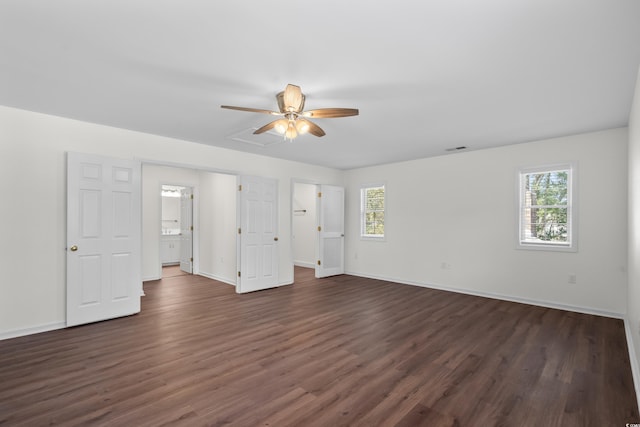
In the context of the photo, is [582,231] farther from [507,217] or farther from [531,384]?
[531,384]

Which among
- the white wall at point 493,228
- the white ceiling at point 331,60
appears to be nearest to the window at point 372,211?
the white wall at point 493,228

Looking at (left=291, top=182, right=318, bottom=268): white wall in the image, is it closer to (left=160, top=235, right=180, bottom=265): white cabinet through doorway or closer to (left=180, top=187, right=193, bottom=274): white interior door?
(left=180, top=187, right=193, bottom=274): white interior door

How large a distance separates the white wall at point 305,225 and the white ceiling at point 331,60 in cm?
490

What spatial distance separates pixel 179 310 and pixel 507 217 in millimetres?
5366

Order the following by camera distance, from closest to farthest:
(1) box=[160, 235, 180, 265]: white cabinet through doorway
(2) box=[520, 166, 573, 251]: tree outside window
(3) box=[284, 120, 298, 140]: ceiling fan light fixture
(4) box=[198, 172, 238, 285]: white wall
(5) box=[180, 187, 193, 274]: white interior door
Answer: (3) box=[284, 120, 298, 140]: ceiling fan light fixture < (2) box=[520, 166, 573, 251]: tree outside window < (4) box=[198, 172, 238, 285]: white wall < (5) box=[180, 187, 193, 274]: white interior door < (1) box=[160, 235, 180, 265]: white cabinet through doorway

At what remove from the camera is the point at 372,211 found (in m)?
7.14

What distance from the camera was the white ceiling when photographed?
1.85 meters

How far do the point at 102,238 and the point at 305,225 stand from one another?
5484mm

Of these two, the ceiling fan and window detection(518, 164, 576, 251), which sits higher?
the ceiling fan

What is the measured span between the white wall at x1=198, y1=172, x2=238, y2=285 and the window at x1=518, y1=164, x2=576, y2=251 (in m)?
5.13

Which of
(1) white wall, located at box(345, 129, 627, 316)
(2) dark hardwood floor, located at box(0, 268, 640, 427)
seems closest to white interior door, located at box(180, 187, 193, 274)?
(2) dark hardwood floor, located at box(0, 268, 640, 427)

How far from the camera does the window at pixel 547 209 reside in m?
4.57

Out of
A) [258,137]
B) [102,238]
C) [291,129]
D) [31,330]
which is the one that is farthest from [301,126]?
[31,330]

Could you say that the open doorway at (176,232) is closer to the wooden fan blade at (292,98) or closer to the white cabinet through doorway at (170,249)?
the white cabinet through doorway at (170,249)
